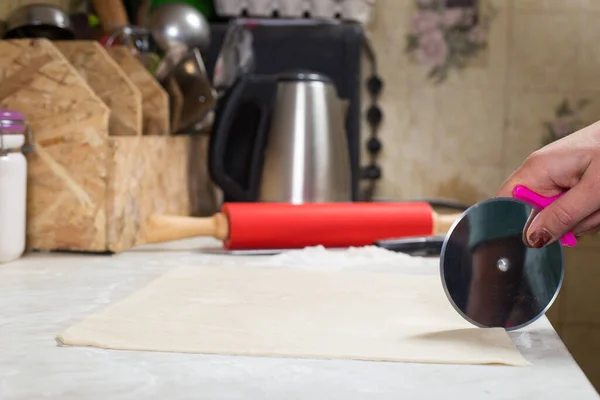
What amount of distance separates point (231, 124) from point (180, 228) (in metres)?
0.34

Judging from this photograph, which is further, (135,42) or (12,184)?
(135,42)

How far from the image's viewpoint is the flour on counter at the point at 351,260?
99cm

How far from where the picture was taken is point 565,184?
69cm

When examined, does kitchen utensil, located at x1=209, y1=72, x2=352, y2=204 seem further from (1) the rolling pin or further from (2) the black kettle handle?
(1) the rolling pin

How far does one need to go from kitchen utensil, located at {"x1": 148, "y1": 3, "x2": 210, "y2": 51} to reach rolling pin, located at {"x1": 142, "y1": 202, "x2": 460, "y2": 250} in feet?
1.60

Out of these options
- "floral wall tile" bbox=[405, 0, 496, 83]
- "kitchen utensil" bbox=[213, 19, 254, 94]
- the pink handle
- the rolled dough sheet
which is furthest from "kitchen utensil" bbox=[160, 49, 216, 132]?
the pink handle

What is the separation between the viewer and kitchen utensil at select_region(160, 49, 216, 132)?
4.40ft

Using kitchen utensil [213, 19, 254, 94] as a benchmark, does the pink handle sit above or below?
below

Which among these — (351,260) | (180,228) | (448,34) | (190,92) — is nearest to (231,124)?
(190,92)

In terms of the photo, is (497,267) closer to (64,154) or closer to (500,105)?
(64,154)

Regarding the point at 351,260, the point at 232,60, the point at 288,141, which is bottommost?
the point at 351,260

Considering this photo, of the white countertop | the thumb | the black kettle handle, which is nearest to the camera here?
the white countertop

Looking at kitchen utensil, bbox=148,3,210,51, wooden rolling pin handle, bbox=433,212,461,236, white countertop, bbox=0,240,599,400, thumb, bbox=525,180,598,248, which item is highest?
kitchen utensil, bbox=148,3,210,51

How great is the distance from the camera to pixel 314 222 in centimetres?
109
